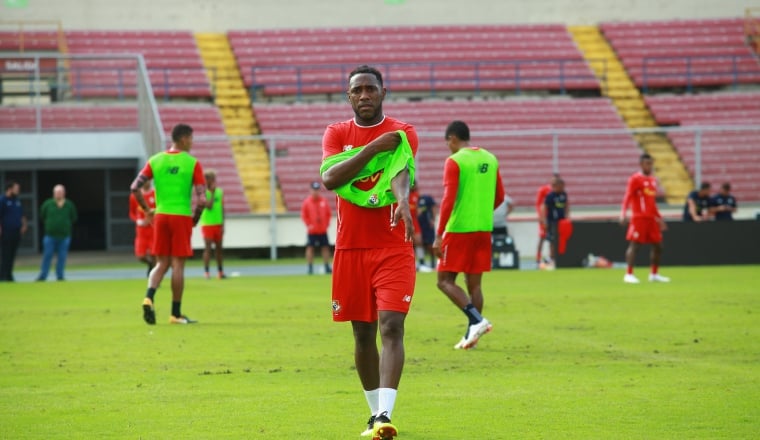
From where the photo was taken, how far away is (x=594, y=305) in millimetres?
17453

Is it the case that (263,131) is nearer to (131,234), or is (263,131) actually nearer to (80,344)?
(131,234)

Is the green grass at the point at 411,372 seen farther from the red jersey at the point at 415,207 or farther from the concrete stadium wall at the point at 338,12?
the concrete stadium wall at the point at 338,12

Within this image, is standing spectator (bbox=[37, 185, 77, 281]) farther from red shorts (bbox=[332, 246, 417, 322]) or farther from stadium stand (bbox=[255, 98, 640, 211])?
red shorts (bbox=[332, 246, 417, 322])

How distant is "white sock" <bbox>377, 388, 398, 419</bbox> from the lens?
22.5 feet

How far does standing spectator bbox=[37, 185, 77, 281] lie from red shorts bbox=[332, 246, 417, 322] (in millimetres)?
20633

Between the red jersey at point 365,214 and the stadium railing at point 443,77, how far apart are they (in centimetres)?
3275

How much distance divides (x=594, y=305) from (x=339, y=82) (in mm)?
24401

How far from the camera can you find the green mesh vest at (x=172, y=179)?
14883 millimetres

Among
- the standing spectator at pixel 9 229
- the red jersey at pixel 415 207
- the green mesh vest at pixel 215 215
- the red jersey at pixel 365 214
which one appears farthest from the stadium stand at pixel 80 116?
the red jersey at pixel 365 214

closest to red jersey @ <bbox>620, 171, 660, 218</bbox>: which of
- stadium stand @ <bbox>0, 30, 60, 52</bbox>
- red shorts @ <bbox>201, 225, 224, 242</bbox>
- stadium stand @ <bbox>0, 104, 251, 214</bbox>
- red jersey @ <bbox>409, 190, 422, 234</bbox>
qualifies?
red jersey @ <bbox>409, 190, 422, 234</bbox>

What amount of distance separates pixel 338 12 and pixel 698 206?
18.7m

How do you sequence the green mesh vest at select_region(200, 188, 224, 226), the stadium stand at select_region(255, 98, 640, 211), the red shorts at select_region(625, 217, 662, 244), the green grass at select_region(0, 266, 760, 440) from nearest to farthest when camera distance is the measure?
the green grass at select_region(0, 266, 760, 440) → the red shorts at select_region(625, 217, 662, 244) → the green mesh vest at select_region(200, 188, 224, 226) → the stadium stand at select_region(255, 98, 640, 211)

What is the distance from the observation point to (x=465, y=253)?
1262 centimetres

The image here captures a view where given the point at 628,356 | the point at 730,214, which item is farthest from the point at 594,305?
the point at 730,214
